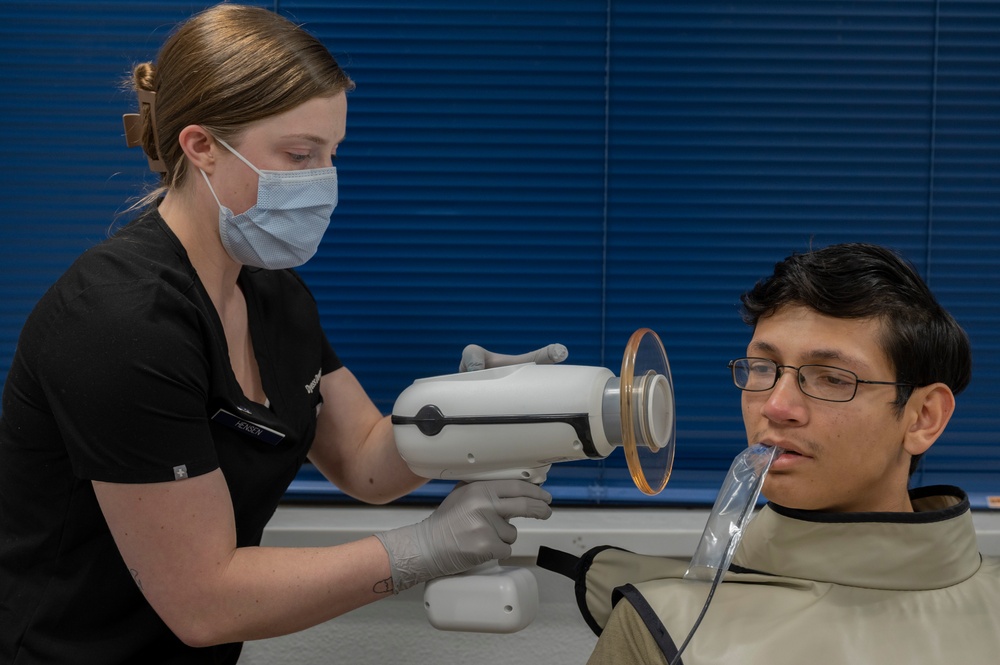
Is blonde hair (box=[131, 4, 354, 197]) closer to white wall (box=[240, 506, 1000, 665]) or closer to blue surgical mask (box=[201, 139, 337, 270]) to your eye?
blue surgical mask (box=[201, 139, 337, 270])

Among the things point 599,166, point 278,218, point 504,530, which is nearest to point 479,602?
point 504,530

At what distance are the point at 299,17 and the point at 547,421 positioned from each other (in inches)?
51.3

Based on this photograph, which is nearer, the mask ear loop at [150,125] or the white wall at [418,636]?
the mask ear loop at [150,125]

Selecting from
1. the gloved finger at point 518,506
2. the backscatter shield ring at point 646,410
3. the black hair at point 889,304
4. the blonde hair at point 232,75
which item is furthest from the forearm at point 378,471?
the black hair at point 889,304

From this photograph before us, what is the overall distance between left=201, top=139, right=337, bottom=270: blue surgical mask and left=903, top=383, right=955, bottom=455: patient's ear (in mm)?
960

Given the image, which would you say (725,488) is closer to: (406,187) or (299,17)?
(406,187)

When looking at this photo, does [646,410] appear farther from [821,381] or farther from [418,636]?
[418,636]

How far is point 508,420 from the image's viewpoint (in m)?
1.32

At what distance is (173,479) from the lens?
1229 mm

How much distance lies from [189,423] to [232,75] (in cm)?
51

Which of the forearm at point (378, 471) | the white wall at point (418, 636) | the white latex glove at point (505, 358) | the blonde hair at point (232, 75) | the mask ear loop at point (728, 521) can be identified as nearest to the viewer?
the mask ear loop at point (728, 521)

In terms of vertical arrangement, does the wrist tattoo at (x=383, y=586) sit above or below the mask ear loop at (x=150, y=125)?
below

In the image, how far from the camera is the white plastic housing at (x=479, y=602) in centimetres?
142

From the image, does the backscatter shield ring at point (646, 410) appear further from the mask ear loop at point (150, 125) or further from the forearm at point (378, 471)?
the mask ear loop at point (150, 125)
